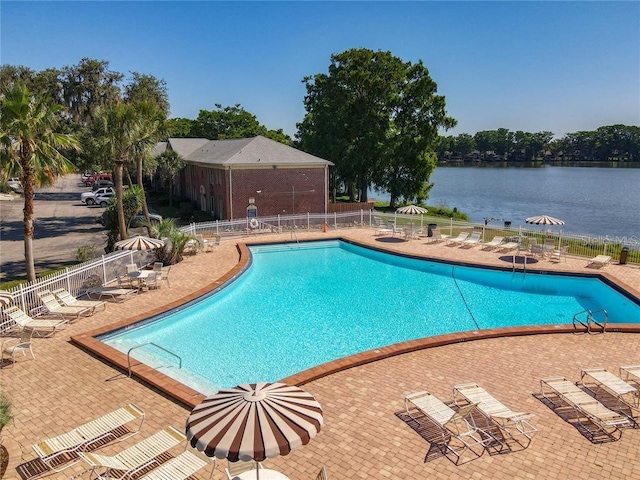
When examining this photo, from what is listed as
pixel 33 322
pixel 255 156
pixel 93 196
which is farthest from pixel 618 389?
pixel 93 196

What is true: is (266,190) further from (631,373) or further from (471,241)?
(631,373)

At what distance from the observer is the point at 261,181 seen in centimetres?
3253

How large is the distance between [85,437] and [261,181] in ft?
85.8

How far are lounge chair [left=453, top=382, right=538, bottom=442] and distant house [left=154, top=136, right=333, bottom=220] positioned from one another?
2505cm

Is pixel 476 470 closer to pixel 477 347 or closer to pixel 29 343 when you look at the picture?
pixel 477 347

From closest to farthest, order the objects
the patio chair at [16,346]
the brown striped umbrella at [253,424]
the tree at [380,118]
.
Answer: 1. the brown striped umbrella at [253,424]
2. the patio chair at [16,346]
3. the tree at [380,118]

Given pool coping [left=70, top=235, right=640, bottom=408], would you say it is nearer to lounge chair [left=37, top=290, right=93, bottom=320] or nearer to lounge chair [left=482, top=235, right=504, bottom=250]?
lounge chair [left=37, top=290, right=93, bottom=320]

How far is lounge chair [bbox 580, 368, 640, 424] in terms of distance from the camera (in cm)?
874

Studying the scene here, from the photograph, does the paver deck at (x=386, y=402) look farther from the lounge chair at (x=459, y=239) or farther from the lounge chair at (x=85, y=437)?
the lounge chair at (x=459, y=239)

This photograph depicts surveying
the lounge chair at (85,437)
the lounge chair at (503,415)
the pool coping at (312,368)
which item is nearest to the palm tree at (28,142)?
the pool coping at (312,368)

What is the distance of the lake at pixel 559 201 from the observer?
1946 inches

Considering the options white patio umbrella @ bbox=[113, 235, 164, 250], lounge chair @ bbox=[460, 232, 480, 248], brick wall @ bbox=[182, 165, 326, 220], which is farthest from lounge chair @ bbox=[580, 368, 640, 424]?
brick wall @ bbox=[182, 165, 326, 220]

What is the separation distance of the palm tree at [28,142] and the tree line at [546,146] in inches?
5521

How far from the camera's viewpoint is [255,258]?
23766 millimetres
